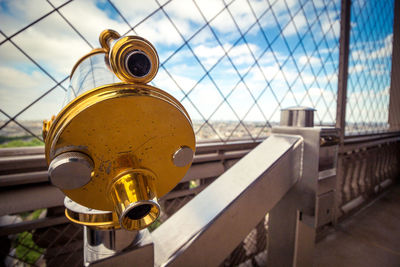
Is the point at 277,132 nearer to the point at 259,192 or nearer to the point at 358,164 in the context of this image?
the point at 259,192

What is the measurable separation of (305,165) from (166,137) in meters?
0.47

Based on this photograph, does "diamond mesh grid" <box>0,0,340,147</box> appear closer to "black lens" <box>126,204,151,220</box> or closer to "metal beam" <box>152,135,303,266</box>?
"metal beam" <box>152,135,303,266</box>

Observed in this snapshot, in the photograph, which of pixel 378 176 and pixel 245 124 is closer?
pixel 245 124

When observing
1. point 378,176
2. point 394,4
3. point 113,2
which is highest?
point 394,4

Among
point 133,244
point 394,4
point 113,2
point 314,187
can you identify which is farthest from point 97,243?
point 394,4

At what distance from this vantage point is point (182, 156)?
0.81 ft

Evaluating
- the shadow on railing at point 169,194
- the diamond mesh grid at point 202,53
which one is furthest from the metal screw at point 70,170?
the diamond mesh grid at point 202,53

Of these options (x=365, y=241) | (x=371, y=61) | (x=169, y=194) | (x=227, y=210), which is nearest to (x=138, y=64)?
(x=227, y=210)

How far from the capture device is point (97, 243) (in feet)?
0.97

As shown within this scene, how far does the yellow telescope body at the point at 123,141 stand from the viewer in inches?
7.9

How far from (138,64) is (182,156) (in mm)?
128

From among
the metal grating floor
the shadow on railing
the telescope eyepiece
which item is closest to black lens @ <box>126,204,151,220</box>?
the telescope eyepiece

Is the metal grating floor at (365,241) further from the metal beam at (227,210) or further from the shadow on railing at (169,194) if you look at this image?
the metal beam at (227,210)

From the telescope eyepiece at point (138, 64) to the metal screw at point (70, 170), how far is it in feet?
0.37
